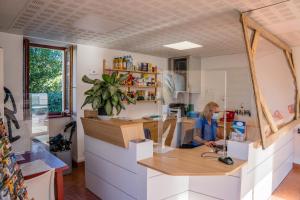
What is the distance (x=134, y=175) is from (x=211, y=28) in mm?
2125

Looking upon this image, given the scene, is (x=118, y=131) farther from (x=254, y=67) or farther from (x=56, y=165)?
(x=254, y=67)

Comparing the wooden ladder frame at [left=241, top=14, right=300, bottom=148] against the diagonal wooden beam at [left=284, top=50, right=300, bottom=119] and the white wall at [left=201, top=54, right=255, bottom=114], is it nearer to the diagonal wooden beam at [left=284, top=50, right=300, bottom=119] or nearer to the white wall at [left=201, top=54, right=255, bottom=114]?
the white wall at [left=201, top=54, right=255, bottom=114]

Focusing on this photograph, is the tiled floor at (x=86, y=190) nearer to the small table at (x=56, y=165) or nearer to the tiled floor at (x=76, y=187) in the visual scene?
A: the tiled floor at (x=76, y=187)

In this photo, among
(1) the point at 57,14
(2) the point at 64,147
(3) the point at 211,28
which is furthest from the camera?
(2) the point at 64,147

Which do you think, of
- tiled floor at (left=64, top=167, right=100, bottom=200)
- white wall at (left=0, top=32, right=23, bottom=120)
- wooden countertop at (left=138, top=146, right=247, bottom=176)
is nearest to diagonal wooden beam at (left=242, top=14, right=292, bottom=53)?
wooden countertop at (left=138, top=146, right=247, bottom=176)

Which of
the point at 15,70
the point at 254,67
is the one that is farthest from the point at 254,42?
the point at 15,70

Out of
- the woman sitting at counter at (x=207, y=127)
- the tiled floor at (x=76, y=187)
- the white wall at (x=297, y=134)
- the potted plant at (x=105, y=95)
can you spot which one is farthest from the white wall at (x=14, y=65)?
the white wall at (x=297, y=134)

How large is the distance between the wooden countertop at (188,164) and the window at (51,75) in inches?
94.2

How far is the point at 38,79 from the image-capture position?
3986mm

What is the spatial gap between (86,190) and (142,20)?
2.53 metres

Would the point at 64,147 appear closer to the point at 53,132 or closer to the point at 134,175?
the point at 53,132

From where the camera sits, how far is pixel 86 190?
125 inches

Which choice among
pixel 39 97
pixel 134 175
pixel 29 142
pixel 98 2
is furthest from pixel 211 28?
pixel 29 142

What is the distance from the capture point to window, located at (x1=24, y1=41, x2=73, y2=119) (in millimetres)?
3844
